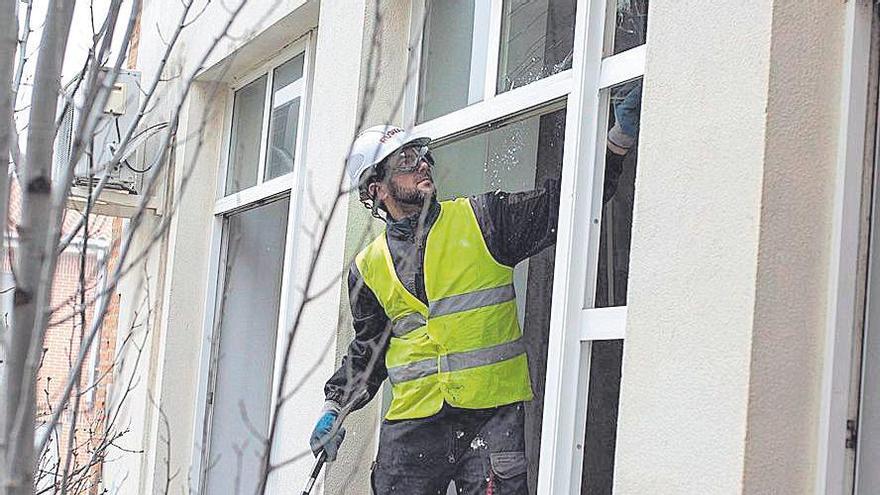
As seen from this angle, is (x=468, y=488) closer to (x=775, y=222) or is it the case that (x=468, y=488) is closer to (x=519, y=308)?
(x=519, y=308)

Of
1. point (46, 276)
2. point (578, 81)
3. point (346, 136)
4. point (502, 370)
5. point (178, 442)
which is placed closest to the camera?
point (46, 276)

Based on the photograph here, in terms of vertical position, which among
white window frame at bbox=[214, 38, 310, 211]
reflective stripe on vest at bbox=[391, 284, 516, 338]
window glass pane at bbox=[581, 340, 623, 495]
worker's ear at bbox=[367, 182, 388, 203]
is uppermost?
white window frame at bbox=[214, 38, 310, 211]

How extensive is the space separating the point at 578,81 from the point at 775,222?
1.29 m

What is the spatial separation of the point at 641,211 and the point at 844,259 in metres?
0.55

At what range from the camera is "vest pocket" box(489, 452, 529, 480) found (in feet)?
14.3

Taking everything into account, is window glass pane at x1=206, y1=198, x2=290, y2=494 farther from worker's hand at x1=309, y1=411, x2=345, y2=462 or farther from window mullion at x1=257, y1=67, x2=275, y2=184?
worker's hand at x1=309, y1=411, x2=345, y2=462

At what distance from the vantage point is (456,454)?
4.55 meters

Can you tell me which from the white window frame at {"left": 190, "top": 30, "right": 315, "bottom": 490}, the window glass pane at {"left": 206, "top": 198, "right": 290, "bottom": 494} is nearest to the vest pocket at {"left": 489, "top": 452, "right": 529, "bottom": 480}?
the white window frame at {"left": 190, "top": 30, "right": 315, "bottom": 490}

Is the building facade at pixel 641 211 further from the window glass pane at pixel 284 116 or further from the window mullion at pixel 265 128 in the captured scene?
the window mullion at pixel 265 128

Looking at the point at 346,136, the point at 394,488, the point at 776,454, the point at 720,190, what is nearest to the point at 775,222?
the point at 720,190

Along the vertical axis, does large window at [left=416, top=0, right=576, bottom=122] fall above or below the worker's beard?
above

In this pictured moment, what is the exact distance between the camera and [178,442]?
8.17m

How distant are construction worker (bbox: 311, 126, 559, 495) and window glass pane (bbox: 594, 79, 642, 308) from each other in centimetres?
29

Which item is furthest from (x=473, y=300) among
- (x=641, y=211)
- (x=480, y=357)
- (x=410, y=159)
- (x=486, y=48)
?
(x=641, y=211)
